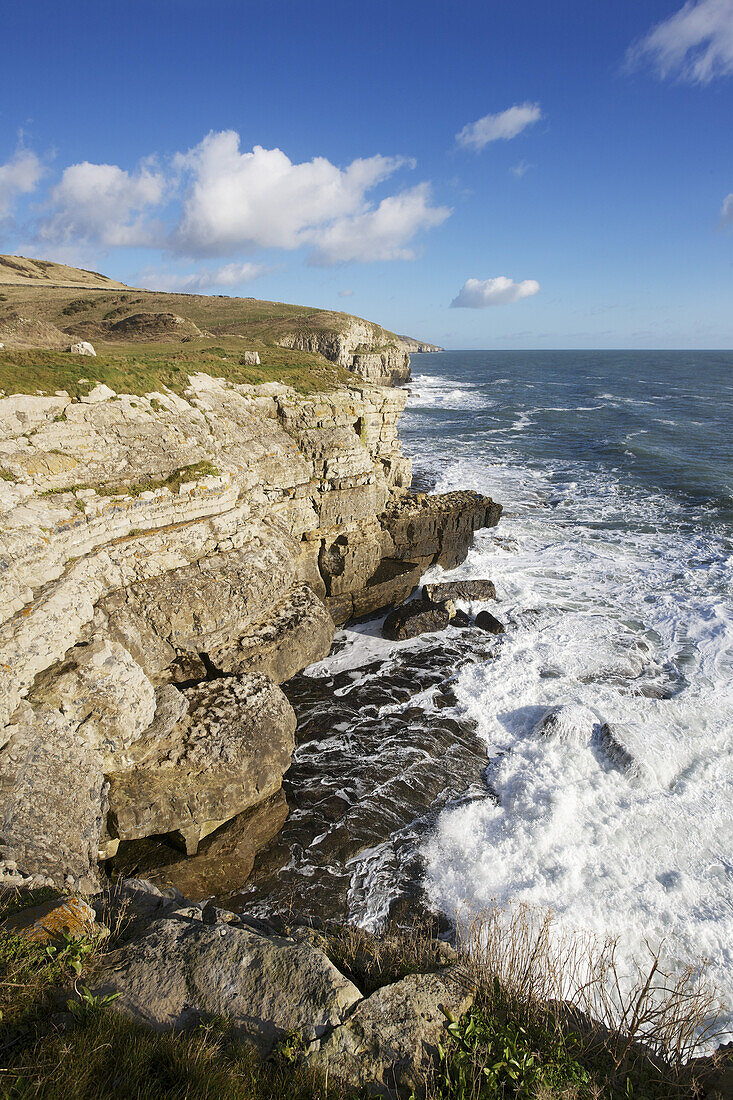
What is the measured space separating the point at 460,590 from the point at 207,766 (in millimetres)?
12947

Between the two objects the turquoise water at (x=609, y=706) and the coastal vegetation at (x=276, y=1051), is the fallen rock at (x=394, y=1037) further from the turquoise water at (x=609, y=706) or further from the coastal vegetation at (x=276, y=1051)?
the turquoise water at (x=609, y=706)

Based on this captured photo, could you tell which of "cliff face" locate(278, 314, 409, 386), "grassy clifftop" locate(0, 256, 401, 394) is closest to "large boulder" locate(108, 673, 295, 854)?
"grassy clifftop" locate(0, 256, 401, 394)

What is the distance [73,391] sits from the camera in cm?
1330

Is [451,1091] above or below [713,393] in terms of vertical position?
below

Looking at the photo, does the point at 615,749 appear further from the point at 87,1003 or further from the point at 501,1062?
the point at 87,1003

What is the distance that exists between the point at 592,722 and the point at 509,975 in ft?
32.7

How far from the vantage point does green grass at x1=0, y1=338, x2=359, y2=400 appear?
13180mm

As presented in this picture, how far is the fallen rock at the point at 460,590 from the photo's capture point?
20.6 metres

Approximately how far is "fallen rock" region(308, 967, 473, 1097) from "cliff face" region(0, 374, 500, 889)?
468 cm

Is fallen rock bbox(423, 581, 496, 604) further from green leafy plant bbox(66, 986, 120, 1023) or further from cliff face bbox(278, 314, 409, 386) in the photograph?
cliff face bbox(278, 314, 409, 386)

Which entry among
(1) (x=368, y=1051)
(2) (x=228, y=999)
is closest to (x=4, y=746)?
(2) (x=228, y=999)

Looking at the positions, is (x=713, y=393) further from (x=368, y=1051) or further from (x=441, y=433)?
(x=368, y=1051)

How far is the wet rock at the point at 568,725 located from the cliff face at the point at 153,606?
22.2ft

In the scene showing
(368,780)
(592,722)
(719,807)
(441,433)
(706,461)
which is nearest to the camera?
(719,807)
